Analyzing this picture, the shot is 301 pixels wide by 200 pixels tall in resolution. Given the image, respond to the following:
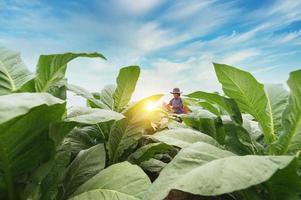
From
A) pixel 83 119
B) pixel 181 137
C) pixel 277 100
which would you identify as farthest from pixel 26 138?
pixel 277 100

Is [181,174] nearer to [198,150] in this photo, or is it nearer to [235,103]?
[198,150]

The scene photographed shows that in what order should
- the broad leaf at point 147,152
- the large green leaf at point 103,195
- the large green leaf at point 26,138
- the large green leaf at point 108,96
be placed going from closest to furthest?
1. the large green leaf at point 26,138
2. the large green leaf at point 103,195
3. the broad leaf at point 147,152
4. the large green leaf at point 108,96

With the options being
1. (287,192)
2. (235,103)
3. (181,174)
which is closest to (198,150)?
(181,174)

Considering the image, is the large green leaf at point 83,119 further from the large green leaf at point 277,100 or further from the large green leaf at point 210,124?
the large green leaf at point 277,100

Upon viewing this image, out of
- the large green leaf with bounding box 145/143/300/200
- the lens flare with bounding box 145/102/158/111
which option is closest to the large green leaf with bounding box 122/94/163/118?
the lens flare with bounding box 145/102/158/111

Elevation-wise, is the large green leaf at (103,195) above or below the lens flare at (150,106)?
below

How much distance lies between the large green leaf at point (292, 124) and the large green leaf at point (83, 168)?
0.59 m

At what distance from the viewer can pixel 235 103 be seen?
4.46ft

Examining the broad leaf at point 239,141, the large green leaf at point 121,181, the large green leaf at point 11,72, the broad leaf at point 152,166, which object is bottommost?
the broad leaf at point 152,166

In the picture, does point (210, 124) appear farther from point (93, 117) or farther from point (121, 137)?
point (93, 117)

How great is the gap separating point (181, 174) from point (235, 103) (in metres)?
0.53

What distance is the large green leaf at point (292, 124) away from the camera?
1.16 meters

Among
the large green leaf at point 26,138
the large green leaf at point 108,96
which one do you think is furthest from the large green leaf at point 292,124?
the large green leaf at point 108,96

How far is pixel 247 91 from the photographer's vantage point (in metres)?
1.31
